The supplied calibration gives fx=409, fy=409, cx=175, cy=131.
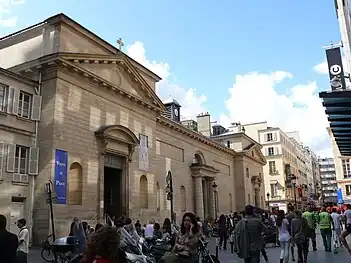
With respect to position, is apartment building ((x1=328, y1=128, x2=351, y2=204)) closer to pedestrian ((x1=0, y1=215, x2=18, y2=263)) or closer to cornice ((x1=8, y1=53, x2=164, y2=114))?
cornice ((x1=8, y1=53, x2=164, y2=114))

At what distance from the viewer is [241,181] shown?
4984 centimetres

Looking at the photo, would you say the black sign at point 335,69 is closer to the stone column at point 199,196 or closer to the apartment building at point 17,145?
the apartment building at point 17,145

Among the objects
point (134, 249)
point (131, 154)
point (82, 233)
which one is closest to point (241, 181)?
point (131, 154)

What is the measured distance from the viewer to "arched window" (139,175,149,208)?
A: 2770cm

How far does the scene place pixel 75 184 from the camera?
22.1 metres

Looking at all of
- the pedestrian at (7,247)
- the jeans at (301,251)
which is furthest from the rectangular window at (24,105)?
the pedestrian at (7,247)

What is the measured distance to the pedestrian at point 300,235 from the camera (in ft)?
39.3

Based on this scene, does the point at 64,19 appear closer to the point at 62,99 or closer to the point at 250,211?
the point at 62,99

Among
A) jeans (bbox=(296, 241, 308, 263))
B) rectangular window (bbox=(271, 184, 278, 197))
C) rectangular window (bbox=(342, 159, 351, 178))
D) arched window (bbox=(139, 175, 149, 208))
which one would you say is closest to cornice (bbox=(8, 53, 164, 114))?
arched window (bbox=(139, 175, 149, 208))

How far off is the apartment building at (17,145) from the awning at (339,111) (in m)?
13.7

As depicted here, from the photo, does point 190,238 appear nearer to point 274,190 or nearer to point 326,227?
point 326,227

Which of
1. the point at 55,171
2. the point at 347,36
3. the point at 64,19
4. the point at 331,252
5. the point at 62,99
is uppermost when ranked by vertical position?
the point at 64,19

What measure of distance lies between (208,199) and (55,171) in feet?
75.3

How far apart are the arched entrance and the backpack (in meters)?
16.5
